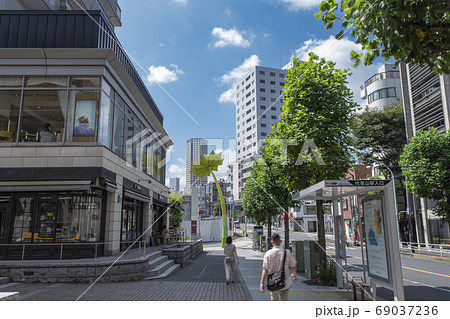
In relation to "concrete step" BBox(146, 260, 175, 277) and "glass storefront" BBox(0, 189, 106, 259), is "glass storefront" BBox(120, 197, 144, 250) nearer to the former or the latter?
"concrete step" BBox(146, 260, 175, 277)

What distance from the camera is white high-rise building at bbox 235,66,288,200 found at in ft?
333

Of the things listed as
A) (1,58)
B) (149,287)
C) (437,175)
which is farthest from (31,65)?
(437,175)

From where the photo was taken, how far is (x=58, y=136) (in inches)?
588

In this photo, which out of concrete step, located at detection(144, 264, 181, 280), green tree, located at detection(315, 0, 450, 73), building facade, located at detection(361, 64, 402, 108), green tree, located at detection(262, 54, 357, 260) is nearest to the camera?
green tree, located at detection(315, 0, 450, 73)

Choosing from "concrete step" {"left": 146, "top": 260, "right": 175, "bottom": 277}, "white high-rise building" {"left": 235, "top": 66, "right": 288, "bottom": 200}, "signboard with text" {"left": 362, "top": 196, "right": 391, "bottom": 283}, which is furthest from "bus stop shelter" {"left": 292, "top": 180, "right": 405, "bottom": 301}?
"white high-rise building" {"left": 235, "top": 66, "right": 288, "bottom": 200}

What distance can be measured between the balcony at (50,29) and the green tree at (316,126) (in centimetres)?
978

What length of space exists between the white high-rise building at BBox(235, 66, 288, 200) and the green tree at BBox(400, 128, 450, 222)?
235 ft

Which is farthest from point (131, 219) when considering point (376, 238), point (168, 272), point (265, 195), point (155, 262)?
point (376, 238)

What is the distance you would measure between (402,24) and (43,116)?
14950 millimetres

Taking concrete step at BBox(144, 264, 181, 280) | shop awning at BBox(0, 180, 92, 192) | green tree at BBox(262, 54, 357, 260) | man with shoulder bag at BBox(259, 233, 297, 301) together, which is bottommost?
concrete step at BBox(144, 264, 181, 280)

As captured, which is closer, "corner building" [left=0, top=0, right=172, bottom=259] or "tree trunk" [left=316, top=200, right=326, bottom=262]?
"tree trunk" [left=316, top=200, right=326, bottom=262]

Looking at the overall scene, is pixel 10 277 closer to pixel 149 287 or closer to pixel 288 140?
pixel 149 287

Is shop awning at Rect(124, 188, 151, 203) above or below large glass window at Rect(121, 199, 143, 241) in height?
above

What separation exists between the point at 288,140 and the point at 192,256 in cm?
1284
